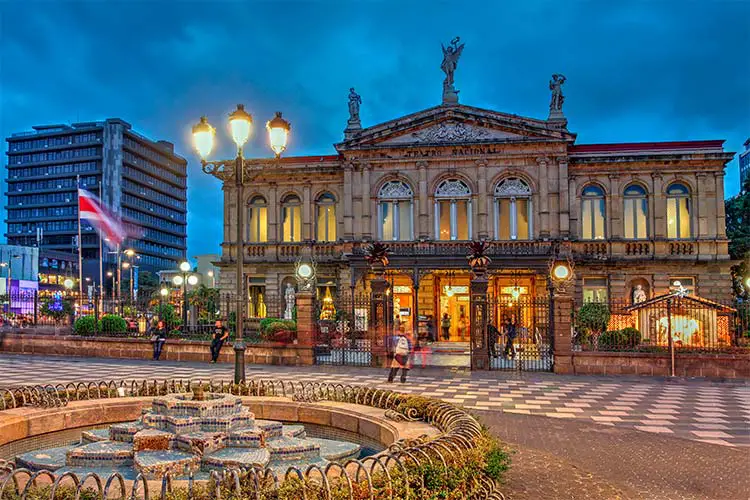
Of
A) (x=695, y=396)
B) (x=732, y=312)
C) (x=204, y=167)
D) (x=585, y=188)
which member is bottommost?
Answer: (x=695, y=396)

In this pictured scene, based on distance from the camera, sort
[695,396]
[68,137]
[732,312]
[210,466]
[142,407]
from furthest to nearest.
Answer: [68,137] < [732,312] < [695,396] < [142,407] < [210,466]

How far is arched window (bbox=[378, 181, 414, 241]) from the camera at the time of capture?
39125 millimetres

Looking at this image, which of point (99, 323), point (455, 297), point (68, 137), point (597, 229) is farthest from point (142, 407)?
point (68, 137)

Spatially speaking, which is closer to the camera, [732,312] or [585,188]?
[732,312]

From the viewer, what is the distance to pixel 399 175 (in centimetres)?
3897

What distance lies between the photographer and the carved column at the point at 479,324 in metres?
22.2

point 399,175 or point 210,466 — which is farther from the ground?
point 399,175

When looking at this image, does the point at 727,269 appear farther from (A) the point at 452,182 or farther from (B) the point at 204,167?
(B) the point at 204,167

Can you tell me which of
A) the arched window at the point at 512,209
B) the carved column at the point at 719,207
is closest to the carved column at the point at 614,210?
A: the arched window at the point at 512,209

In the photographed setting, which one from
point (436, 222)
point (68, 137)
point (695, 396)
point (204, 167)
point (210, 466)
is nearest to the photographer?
point (210, 466)

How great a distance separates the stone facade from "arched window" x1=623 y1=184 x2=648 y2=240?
0.08 m

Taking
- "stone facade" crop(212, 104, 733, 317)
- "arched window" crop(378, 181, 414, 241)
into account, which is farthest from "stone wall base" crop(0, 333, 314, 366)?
"arched window" crop(378, 181, 414, 241)

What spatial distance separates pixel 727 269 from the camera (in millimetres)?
36406

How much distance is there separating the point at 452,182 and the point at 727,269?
16.0 m
